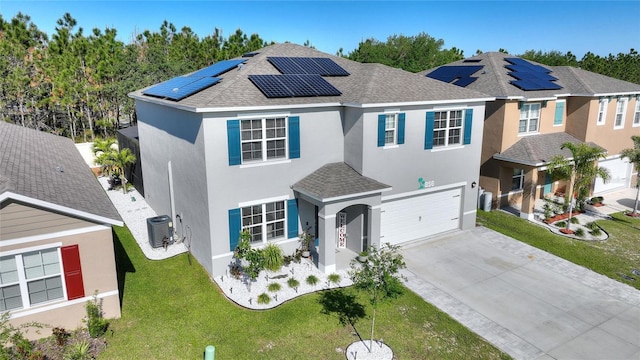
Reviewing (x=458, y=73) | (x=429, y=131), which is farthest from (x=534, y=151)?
(x=429, y=131)

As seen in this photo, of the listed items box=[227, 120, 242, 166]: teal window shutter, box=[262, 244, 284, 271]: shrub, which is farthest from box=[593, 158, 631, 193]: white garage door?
box=[227, 120, 242, 166]: teal window shutter

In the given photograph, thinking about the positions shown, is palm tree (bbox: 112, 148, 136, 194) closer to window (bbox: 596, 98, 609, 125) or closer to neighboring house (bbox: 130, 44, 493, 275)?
neighboring house (bbox: 130, 44, 493, 275)

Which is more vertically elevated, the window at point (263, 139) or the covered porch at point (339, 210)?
the window at point (263, 139)

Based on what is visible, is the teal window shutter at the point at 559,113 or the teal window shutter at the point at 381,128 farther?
the teal window shutter at the point at 559,113

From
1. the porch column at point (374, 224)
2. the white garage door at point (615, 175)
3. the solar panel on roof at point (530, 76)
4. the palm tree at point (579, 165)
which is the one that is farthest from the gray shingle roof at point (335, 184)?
the white garage door at point (615, 175)

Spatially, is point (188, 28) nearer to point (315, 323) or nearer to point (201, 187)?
point (201, 187)

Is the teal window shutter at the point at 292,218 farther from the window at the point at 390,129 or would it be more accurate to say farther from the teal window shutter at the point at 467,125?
the teal window shutter at the point at 467,125
